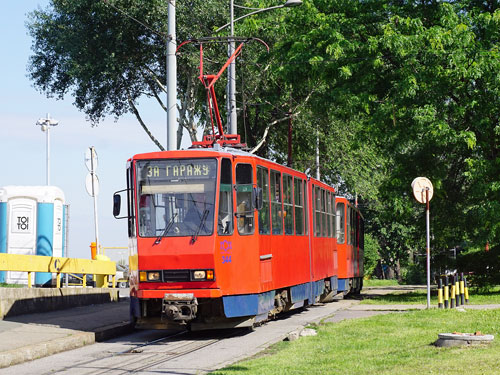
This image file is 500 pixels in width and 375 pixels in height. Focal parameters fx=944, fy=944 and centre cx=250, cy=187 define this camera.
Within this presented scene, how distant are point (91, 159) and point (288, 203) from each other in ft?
16.4

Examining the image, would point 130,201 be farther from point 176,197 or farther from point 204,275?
point 204,275

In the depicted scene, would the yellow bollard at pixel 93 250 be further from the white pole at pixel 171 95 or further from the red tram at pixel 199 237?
the red tram at pixel 199 237

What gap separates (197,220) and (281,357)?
14.2 ft

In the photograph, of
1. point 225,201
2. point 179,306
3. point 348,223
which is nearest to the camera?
point 179,306

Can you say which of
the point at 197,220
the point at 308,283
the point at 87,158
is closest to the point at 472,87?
the point at 308,283

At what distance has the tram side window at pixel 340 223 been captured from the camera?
2847cm

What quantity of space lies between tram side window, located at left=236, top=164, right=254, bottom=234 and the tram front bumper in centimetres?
156

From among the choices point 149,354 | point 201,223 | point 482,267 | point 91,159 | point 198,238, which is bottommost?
point 149,354

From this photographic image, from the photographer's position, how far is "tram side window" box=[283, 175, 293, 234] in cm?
1958

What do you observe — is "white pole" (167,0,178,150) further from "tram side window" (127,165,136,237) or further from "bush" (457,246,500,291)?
"bush" (457,246,500,291)

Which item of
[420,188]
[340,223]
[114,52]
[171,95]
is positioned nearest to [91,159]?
[171,95]

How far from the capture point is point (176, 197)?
16.4 meters

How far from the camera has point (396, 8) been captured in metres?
28.1

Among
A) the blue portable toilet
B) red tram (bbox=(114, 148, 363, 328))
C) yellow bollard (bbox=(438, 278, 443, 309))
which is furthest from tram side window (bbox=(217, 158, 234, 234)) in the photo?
the blue portable toilet
